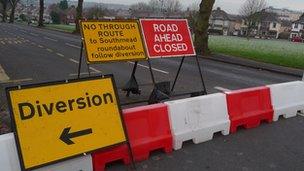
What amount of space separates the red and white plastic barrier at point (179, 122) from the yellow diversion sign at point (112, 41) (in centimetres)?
192

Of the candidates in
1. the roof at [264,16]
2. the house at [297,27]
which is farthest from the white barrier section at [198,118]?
the house at [297,27]

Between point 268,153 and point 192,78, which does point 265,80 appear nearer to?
point 192,78

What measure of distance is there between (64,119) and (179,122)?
1.86 m

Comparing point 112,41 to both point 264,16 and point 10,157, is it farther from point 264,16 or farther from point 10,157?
point 264,16

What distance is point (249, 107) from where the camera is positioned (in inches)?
276

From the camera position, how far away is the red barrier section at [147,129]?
212 inches

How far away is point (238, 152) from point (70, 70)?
335 inches

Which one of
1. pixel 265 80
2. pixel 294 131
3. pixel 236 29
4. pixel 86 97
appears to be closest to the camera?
pixel 86 97

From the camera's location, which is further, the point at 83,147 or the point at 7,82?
the point at 7,82

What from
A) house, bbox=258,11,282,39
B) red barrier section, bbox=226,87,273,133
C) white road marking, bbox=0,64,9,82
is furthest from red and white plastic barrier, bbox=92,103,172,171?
house, bbox=258,11,282,39

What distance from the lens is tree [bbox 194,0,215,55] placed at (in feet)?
71.6

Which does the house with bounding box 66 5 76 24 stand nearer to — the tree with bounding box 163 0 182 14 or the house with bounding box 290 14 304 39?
the tree with bounding box 163 0 182 14

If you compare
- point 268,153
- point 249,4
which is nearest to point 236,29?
point 249,4

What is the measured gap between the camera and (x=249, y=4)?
9650cm
